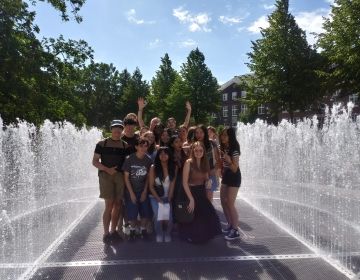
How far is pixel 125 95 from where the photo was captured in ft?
194

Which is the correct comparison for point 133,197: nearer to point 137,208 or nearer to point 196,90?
point 137,208

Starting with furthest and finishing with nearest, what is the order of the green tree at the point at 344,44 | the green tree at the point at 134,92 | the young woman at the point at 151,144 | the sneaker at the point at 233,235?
the green tree at the point at 134,92 → the green tree at the point at 344,44 → the young woman at the point at 151,144 → the sneaker at the point at 233,235

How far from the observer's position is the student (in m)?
5.64

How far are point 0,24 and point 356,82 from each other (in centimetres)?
1711

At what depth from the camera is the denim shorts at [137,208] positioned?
19.0 feet

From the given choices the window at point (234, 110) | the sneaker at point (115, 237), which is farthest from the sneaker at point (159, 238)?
the window at point (234, 110)

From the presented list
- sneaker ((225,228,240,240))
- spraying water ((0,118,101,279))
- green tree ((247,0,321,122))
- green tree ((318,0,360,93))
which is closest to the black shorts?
sneaker ((225,228,240,240))

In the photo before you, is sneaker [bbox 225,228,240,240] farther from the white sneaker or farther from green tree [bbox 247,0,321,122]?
green tree [bbox 247,0,321,122]

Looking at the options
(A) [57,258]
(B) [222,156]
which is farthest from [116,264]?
(B) [222,156]

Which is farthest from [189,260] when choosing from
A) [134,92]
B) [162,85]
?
[134,92]

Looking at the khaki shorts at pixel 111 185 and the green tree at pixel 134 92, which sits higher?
the green tree at pixel 134 92

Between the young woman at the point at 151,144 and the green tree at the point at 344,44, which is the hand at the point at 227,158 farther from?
the green tree at the point at 344,44

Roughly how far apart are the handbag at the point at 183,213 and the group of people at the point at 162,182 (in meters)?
0.06

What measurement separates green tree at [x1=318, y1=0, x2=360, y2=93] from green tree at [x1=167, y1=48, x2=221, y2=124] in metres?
18.7
